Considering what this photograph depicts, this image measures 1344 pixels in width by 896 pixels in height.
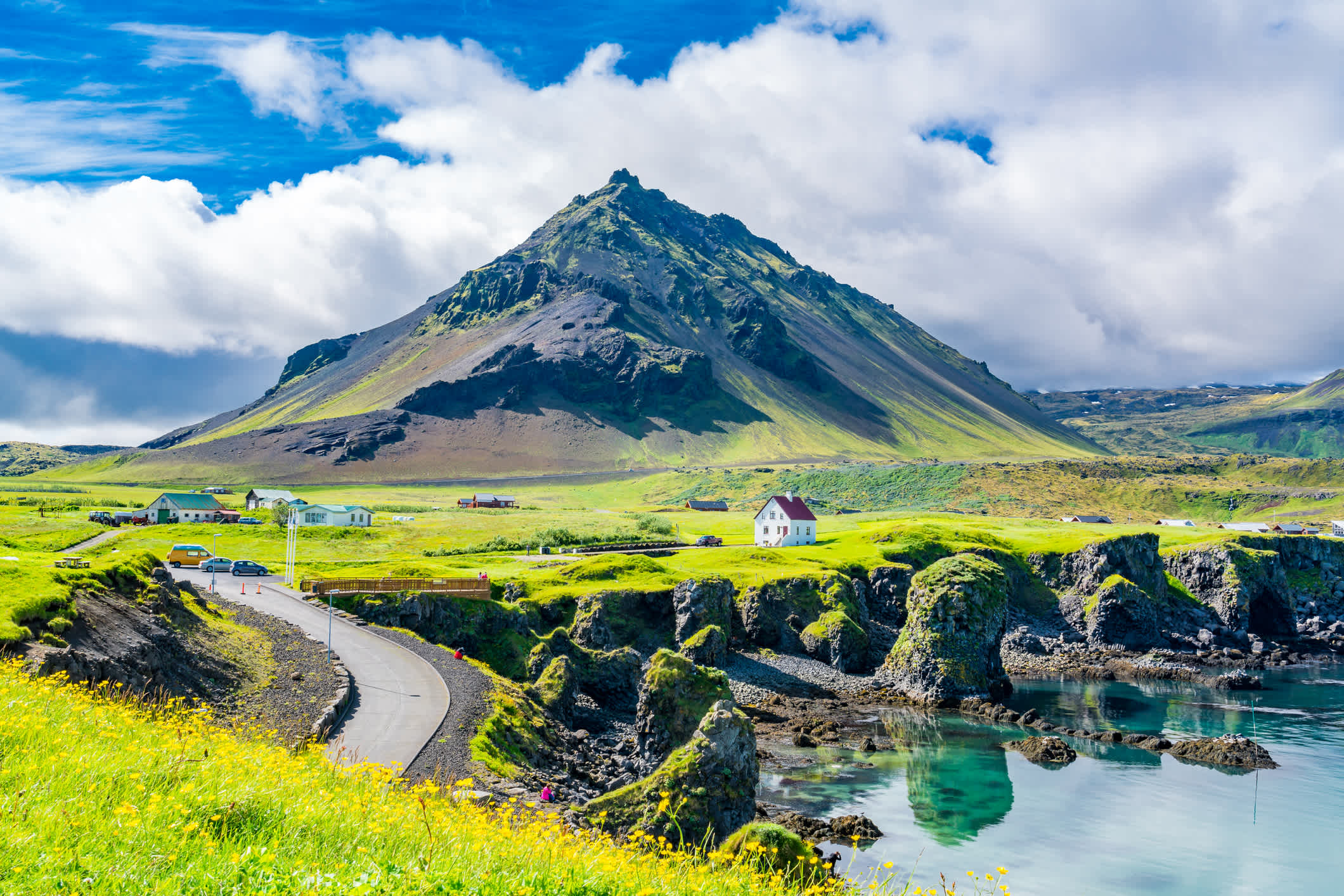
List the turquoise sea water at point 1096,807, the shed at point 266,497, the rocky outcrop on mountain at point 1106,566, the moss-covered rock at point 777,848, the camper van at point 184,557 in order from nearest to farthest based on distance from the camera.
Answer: the moss-covered rock at point 777,848, the turquoise sea water at point 1096,807, the camper van at point 184,557, the rocky outcrop on mountain at point 1106,566, the shed at point 266,497

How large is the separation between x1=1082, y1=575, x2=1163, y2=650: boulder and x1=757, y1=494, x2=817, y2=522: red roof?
37180mm

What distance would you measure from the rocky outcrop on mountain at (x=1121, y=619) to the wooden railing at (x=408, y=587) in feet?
212

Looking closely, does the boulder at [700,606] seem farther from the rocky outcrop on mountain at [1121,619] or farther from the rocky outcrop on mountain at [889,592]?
the rocky outcrop on mountain at [1121,619]

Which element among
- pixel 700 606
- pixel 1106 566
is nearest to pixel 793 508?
pixel 1106 566

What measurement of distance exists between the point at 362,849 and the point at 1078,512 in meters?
193

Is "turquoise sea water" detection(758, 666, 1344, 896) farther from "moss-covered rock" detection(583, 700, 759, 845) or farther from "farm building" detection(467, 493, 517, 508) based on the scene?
"farm building" detection(467, 493, 517, 508)

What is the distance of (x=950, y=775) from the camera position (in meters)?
47.1

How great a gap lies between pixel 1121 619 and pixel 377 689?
261 feet

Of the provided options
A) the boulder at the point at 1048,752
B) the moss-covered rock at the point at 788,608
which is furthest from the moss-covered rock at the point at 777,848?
the moss-covered rock at the point at 788,608

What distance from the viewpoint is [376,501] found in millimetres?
193500

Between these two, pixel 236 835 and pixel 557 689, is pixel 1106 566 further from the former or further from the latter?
pixel 236 835

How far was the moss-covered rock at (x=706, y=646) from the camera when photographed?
206 ft

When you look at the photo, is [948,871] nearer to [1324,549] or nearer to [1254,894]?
[1254,894]

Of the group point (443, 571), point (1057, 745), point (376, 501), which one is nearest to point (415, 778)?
point (1057, 745)
